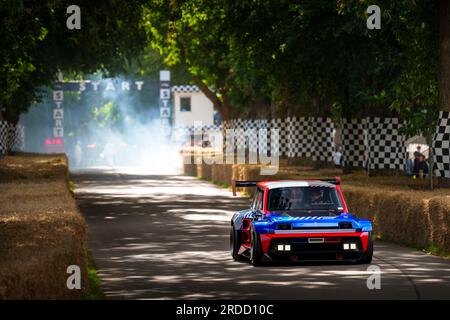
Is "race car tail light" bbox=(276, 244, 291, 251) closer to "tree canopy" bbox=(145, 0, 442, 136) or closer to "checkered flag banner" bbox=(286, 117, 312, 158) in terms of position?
"tree canopy" bbox=(145, 0, 442, 136)

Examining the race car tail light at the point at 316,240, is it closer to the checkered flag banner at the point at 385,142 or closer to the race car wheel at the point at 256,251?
the race car wheel at the point at 256,251

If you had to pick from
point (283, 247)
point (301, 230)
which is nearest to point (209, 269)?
point (283, 247)

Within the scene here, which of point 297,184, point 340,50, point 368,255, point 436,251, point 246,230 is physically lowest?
point 436,251

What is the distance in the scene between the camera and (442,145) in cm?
2559

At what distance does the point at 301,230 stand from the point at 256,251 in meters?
0.80

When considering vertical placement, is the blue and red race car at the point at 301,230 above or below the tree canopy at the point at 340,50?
below

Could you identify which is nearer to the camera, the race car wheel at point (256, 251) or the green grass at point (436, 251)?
the race car wheel at point (256, 251)

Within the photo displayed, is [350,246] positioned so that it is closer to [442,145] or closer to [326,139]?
[442,145]

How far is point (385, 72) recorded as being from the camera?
111ft

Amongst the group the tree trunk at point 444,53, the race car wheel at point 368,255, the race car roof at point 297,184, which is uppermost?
the tree trunk at point 444,53

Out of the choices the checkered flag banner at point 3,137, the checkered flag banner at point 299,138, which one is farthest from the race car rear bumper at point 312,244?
the checkered flag banner at point 3,137

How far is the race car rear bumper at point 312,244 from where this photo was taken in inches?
652

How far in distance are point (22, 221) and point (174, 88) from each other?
4273 inches

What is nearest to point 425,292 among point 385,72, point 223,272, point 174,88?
point 223,272
